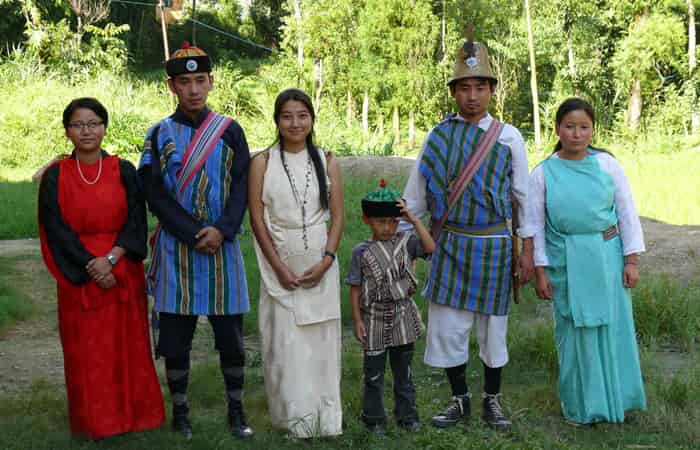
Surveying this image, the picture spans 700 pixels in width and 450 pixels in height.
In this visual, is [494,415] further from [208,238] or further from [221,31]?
[221,31]

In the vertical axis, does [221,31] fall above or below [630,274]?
above

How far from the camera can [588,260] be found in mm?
4266

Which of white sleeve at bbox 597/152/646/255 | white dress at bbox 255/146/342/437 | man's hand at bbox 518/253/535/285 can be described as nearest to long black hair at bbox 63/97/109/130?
white dress at bbox 255/146/342/437

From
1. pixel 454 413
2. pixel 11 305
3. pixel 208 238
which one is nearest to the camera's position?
pixel 208 238

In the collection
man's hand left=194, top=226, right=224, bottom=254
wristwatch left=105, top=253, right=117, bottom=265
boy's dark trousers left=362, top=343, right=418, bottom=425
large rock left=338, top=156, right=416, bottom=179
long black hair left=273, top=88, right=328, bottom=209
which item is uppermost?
large rock left=338, top=156, right=416, bottom=179

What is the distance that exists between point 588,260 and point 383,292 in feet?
3.54

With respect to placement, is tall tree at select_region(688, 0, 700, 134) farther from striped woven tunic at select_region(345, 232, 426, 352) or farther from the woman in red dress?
the woman in red dress

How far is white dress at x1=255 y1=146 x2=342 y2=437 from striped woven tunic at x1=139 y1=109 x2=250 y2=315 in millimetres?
158

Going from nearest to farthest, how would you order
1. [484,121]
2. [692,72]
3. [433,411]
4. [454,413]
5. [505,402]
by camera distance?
[484,121] < [454,413] < [433,411] < [505,402] < [692,72]

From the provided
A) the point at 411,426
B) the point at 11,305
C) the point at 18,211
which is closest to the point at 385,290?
the point at 411,426

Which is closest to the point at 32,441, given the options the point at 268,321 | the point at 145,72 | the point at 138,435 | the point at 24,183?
the point at 138,435

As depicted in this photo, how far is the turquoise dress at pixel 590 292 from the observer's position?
425 centimetres

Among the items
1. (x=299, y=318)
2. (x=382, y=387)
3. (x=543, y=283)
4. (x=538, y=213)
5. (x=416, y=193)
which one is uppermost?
(x=416, y=193)

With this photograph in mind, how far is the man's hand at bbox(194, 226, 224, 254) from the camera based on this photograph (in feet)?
12.7
